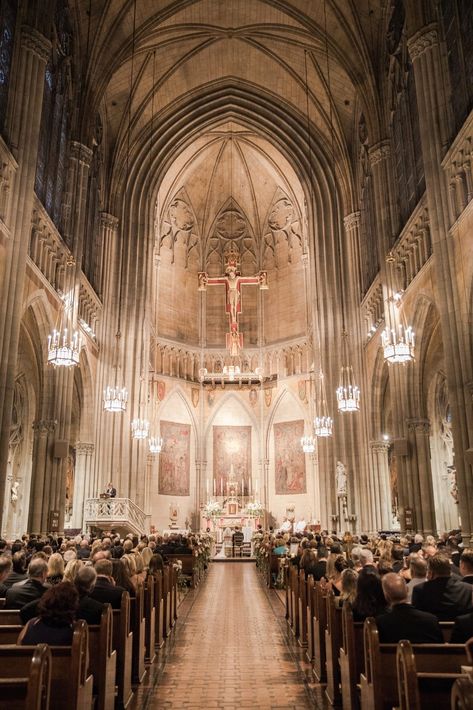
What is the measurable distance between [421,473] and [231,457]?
20.7 metres

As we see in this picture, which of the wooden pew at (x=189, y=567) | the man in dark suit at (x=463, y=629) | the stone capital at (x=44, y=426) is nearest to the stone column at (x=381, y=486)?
the wooden pew at (x=189, y=567)

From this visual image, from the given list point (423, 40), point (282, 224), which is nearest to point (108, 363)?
point (423, 40)

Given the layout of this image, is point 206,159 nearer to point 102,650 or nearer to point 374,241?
point 374,241

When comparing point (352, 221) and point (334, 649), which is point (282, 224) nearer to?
point (352, 221)

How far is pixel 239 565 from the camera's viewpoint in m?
25.5

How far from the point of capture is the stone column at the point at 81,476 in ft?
83.1

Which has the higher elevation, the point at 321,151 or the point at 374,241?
the point at 321,151

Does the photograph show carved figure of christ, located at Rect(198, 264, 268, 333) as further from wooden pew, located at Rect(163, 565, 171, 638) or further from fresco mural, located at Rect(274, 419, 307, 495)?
wooden pew, located at Rect(163, 565, 171, 638)

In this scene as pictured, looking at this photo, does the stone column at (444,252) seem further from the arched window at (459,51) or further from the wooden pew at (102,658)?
the wooden pew at (102,658)

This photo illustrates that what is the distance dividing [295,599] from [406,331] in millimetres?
7685

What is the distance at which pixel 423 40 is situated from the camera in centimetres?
1723

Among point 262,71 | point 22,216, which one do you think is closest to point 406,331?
point 22,216

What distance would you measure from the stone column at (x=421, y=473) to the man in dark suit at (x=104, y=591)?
14.4 meters

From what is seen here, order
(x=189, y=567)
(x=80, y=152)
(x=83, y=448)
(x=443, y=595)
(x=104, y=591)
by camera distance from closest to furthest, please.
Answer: (x=443, y=595)
(x=104, y=591)
(x=189, y=567)
(x=80, y=152)
(x=83, y=448)
